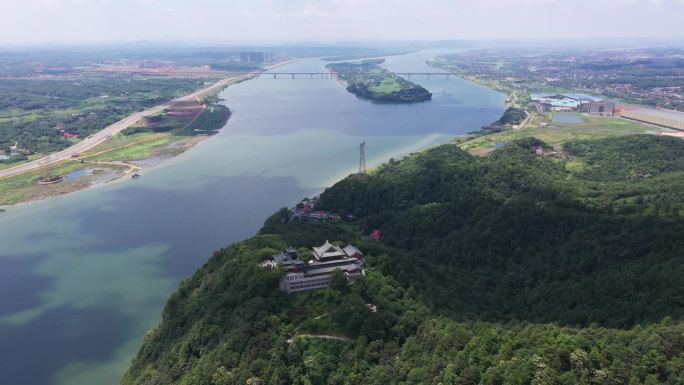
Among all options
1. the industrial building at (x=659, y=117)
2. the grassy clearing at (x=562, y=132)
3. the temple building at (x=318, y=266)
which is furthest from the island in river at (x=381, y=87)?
the temple building at (x=318, y=266)

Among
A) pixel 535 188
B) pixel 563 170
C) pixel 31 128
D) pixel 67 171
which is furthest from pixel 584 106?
pixel 31 128

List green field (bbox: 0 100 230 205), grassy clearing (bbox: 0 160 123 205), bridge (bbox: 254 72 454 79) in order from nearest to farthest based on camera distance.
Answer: grassy clearing (bbox: 0 160 123 205)
green field (bbox: 0 100 230 205)
bridge (bbox: 254 72 454 79)

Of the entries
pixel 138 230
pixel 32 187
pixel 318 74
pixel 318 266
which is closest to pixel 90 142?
pixel 32 187

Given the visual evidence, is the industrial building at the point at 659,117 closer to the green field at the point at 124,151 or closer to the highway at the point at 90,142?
the green field at the point at 124,151

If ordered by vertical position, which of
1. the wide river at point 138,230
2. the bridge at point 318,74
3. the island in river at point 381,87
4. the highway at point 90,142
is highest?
the bridge at point 318,74

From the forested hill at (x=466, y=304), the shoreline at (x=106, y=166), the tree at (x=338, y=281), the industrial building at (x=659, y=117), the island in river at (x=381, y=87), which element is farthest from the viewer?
the island in river at (x=381, y=87)

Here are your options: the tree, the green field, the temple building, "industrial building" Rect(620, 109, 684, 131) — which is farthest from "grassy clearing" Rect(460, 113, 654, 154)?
the tree

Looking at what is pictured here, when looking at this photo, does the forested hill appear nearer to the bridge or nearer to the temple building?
the temple building
